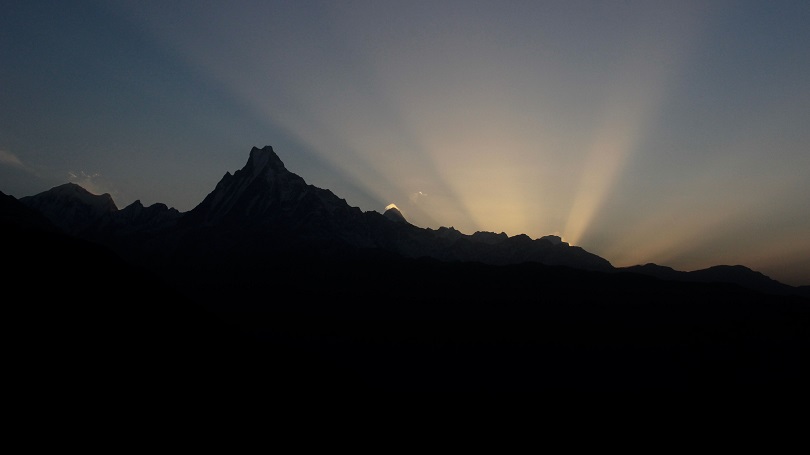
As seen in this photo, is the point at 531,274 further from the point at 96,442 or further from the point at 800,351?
the point at 96,442

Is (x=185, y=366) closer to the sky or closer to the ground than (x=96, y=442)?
closer to the sky

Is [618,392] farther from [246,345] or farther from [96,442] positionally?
[96,442]

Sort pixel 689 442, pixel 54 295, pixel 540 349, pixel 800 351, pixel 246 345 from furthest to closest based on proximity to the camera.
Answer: pixel 540 349 → pixel 800 351 → pixel 689 442 → pixel 246 345 → pixel 54 295

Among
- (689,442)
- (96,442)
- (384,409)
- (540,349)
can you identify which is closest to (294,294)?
(540,349)

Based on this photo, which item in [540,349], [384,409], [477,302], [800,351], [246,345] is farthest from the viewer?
[477,302]

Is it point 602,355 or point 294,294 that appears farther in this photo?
point 294,294

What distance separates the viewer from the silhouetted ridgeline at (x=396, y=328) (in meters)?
40.2

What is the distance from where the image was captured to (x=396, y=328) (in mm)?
147125

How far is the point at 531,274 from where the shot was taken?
18875 cm

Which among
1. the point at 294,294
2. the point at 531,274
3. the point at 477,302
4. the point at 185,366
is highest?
the point at 531,274

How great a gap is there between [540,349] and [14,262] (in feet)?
395

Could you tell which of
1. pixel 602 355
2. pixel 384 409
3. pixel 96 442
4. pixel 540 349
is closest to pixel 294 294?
pixel 540 349

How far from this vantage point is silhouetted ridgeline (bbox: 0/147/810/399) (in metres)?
40.2

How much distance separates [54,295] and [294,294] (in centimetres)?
14252
